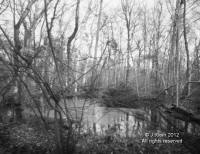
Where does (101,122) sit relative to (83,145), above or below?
below

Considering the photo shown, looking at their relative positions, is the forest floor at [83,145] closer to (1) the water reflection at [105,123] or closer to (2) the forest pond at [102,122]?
(2) the forest pond at [102,122]

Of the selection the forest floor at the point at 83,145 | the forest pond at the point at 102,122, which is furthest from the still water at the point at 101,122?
the forest floor at the point at 83,145

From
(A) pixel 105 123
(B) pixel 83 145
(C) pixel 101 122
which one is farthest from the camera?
(C) pixel 101 122

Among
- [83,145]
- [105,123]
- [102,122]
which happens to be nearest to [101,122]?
[102,122]

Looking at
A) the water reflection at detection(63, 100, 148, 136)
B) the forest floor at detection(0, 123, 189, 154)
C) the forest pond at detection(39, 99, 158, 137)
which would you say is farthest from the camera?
the water reflection at detection(63, 100, 148, 136)

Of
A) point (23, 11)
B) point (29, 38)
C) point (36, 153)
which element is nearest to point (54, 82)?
point (36, 153)

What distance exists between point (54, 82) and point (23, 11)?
3650 mm

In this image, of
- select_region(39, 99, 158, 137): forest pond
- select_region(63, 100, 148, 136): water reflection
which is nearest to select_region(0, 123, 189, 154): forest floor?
select_region(39, 99, 158, 137): forest pond

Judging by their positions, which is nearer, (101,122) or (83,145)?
(83,145)

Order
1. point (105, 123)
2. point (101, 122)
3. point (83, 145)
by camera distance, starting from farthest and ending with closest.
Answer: point (101, 122), point (105, 123), point (83, 145)

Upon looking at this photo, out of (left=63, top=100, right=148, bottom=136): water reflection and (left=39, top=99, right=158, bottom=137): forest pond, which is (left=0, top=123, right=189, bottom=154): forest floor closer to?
(left=39, top=99, right=158, bottom=137): forest pond

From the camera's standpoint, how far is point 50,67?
3713 mm

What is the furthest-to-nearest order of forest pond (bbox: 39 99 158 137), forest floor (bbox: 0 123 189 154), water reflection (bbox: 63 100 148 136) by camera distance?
water reflection (bbox: 63 100 148 136) < forest pond (bbox: 39 99 158 137) < forest floor (bbox: 0 123 189 154)

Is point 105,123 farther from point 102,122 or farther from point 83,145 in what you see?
point 83,145
